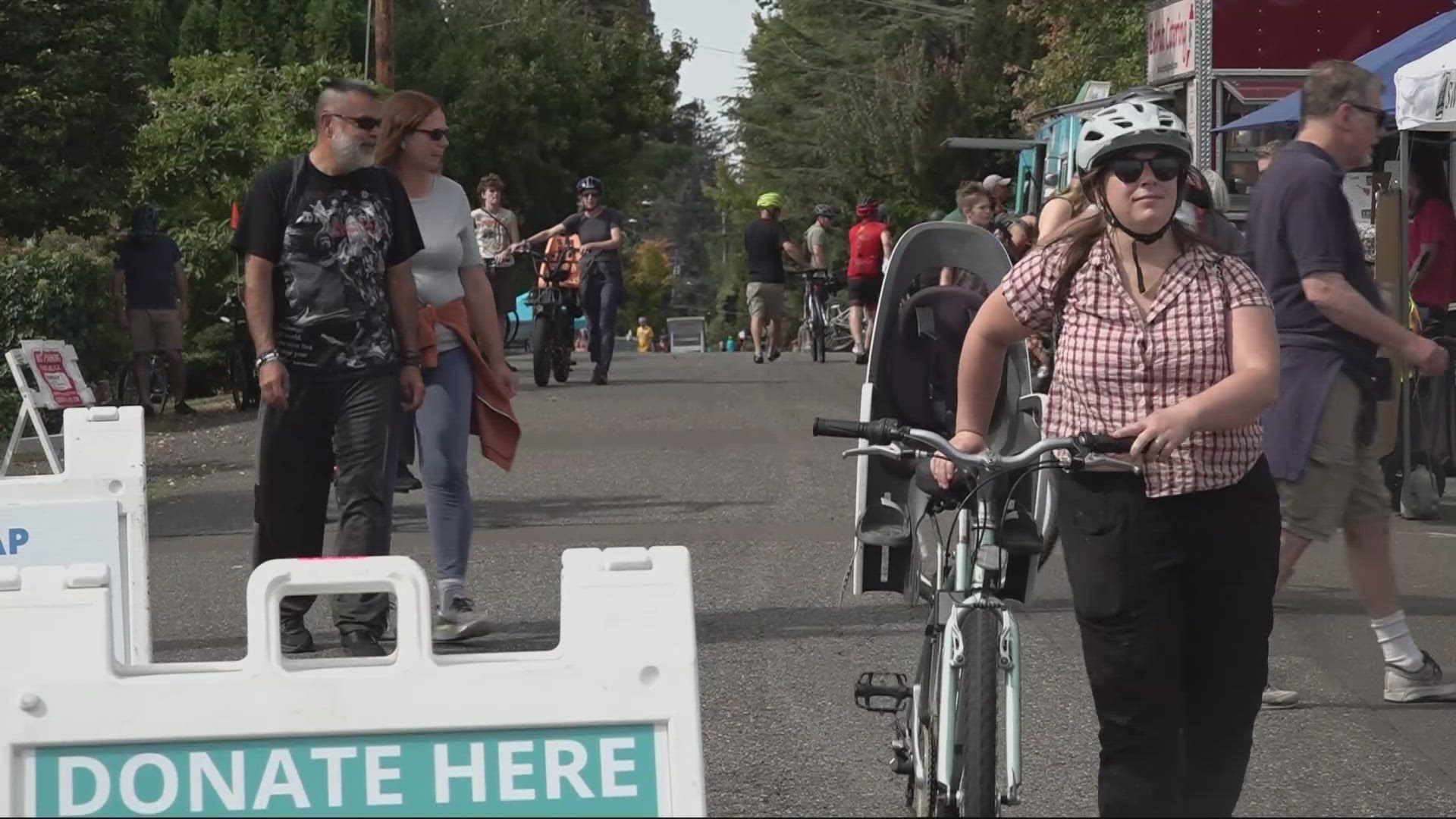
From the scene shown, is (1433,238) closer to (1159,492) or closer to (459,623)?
(459,623)

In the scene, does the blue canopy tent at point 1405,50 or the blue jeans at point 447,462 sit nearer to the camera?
the blue jeans at point 447,462

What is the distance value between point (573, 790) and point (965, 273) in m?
4.20

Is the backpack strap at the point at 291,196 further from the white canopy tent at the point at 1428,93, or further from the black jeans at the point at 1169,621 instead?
the white canopy tent at the point at 1428,93

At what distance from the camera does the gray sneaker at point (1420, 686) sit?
6.85m

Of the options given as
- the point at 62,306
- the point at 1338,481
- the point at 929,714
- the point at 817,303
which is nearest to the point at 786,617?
the point at 1338,481

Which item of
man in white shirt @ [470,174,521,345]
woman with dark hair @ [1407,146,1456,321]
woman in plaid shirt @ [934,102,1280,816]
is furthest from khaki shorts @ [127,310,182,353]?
woman in plaid shirt @ [934,102,1280,816]

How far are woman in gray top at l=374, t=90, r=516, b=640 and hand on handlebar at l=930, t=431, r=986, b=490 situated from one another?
3.49 m

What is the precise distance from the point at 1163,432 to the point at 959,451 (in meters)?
0.45

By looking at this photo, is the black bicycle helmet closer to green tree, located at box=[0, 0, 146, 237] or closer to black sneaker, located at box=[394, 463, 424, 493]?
green tree, located at box=[0, 0, 146, 237]

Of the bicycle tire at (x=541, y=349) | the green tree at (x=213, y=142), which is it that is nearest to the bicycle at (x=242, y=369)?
the green tree at (x=213, y=142)

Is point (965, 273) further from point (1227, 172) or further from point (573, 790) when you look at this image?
point (1227, 172)

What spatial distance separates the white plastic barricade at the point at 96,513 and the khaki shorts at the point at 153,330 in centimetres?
1345

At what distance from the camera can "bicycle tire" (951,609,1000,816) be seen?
4152 mm

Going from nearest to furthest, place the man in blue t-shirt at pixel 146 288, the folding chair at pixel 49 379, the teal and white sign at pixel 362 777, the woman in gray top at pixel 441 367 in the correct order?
the teal and white sign at pixel 362 777, the woman in gray top at pixel 441 367, the folding chair at pixel 49 379, the man in blue t-shirt at pixel 146 288
